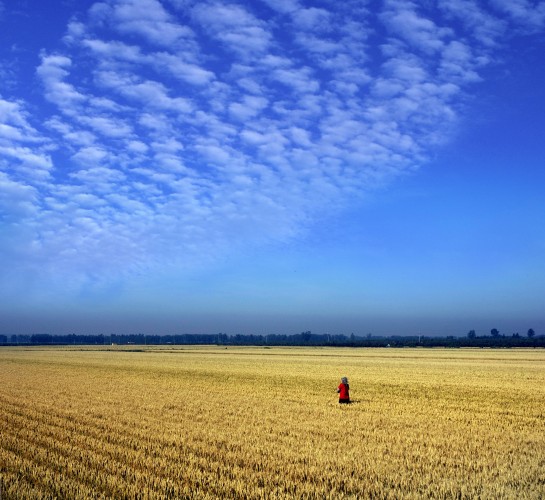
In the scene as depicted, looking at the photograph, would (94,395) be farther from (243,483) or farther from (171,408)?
(243,483)

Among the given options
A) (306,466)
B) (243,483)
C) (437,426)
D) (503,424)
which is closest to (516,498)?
(306,466)

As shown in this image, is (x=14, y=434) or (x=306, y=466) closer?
(x=306, y=466)

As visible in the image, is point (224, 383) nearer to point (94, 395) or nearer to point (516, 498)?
point (94, 395)

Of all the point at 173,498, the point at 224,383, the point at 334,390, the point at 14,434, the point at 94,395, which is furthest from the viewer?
the point at 224,383

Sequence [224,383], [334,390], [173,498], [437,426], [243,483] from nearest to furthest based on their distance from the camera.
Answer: [173,498], [243,483], [437,426], [334,390], [224,383]

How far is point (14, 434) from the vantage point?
13500 millimetres

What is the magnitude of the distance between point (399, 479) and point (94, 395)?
16.0 meters

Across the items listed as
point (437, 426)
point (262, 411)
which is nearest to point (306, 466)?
point (437, 426)

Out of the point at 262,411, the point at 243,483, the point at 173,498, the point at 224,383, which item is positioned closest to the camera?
the point at 173,498

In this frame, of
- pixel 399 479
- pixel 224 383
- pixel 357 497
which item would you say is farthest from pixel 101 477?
pixel 224 383

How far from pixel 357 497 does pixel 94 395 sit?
1630 cm

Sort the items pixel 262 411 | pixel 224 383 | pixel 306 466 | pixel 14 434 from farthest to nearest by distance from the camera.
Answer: pixel 224 383 → pixel 262 411 → pixel 14 434 → pixel 306 466

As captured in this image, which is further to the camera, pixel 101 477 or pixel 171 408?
pixel 171 408

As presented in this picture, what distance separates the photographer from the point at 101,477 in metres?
9.43
